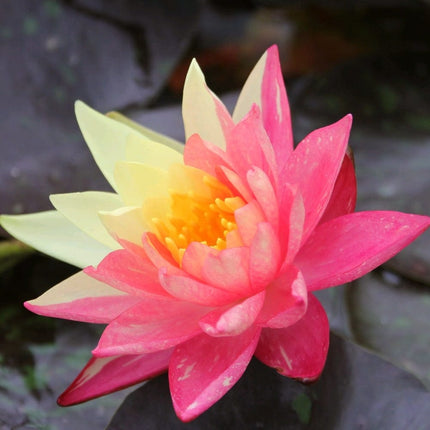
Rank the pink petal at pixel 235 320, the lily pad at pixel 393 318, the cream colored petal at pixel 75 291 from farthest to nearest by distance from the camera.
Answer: the lily pad at pixel 393 318 → the cream colored petal at pixel 75 291 → the pink petal at pixel 235 320

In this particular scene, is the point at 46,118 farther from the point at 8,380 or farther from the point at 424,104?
the point at 424,104

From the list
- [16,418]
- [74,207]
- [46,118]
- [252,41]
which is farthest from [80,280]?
[252,41]

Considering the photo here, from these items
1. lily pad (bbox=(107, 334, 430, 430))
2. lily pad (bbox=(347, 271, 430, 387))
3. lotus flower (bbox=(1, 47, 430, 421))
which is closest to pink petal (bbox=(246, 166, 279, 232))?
lotus flower (bbox=(1, 47, 430, 421))

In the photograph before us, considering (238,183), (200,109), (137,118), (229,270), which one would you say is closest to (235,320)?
(229,270)

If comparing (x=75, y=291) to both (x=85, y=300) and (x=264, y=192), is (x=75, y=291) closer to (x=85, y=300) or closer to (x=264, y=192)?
(x=85, y=300)

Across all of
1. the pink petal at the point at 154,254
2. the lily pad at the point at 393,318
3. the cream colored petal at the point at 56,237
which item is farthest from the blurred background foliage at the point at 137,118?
the pink petal at the point at 154,254

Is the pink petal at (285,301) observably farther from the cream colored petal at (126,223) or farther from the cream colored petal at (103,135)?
the cream colored petal at (103,135)

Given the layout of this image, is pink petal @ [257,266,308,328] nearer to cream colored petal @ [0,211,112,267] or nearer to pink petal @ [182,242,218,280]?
pink petal @ [182,242,218,280]
